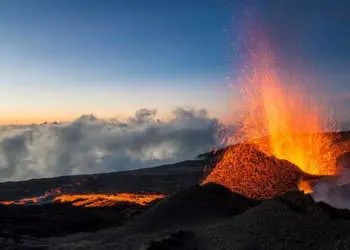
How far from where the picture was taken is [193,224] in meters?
44.7

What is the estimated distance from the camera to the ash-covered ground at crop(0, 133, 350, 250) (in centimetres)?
3120

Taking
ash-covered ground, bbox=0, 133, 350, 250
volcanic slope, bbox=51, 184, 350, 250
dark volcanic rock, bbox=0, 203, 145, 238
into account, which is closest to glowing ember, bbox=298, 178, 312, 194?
ash-covered ground, bbox=0, 133, 350, 250

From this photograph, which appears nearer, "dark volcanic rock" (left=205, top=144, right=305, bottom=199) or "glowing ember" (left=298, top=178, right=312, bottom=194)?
"glowing ember" (left=298, top=178, right=312, bottom=194)

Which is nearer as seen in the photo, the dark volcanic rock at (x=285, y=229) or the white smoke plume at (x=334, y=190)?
the dark volcanic rock at (x=285, y=229)

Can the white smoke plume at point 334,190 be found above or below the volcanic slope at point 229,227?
above

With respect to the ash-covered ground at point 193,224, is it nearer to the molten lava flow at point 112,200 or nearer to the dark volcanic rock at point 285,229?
the dark volcanic rock at point 285,229

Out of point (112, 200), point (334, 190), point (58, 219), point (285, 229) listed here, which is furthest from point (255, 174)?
point (285, 229)

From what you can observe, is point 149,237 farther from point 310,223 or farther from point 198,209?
point 310,223

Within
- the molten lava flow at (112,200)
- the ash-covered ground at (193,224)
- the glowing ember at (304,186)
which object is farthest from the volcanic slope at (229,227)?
the molten lava flow at (112,200)

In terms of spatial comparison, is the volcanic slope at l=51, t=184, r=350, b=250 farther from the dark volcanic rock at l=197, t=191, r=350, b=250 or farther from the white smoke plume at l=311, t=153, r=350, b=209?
the white smoke plume at l=311, t=153, r=350, b=209

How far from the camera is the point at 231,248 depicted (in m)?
30.9

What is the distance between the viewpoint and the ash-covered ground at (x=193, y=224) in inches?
1228

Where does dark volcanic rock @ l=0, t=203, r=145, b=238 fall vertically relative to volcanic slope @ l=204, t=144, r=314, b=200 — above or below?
below

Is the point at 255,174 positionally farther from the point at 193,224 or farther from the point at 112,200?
the point at 112,200
